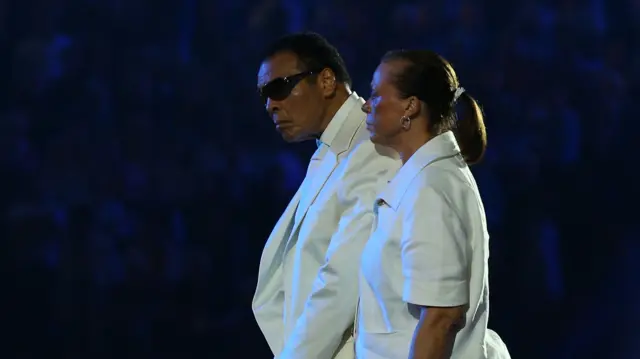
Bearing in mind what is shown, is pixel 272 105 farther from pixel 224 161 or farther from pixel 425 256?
pixel 224 161

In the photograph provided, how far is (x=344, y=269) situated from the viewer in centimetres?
143

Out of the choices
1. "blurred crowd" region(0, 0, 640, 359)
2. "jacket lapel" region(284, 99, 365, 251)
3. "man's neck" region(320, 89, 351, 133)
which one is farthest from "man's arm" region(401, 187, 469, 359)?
"blurred crowd" region(0, 0, 640, 359)

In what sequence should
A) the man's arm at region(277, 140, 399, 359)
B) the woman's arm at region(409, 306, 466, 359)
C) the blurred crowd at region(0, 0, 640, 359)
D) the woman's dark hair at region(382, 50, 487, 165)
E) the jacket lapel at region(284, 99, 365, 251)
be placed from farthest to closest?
the blurred crowd at region(0, 0, 640, 359) → the jacket lapel at region(284, 99, 365, 251) → the man's arm at region(277, 140, 399, 359) → the woman's dark hair at region(382, 50, 487, 165) → the woman's arm at region(409, 306, 466, 359)

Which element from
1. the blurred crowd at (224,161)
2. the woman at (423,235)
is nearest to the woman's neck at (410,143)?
the woman at (423,235)

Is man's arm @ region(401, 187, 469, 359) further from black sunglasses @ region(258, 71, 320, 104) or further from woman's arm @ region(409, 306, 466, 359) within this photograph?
black sunglasses @ region(258, 71, 320, 104)

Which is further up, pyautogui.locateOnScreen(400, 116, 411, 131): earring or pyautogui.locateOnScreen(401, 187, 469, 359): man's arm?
pyautogui.locateOnScreen(400, 116, 411, 131): earring

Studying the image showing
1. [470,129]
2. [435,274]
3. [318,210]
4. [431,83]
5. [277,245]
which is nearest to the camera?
[435,274]

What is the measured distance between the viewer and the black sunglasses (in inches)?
64.6

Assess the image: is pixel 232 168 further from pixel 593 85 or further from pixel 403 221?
pixel 403 221

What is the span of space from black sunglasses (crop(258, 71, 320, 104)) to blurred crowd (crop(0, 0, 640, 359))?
49.5 inches

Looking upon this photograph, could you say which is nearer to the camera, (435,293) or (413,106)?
(435,293)

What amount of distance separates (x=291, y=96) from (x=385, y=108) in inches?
14.0

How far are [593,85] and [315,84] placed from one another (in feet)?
4.83

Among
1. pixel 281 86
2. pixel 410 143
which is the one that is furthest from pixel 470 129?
pixel 281 86
